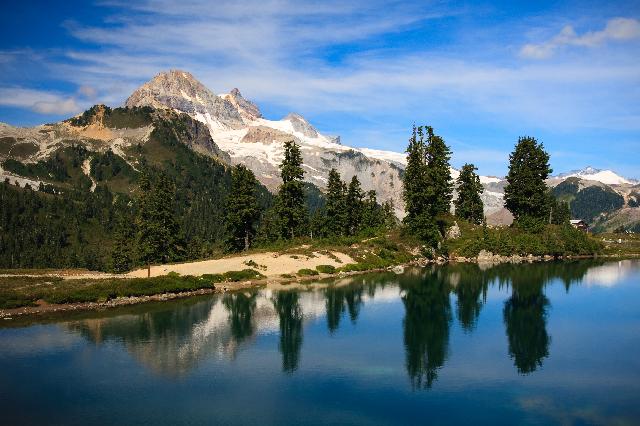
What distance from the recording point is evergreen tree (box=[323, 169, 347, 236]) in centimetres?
12050

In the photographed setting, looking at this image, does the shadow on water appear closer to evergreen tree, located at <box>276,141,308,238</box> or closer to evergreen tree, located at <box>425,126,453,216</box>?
evergreen tree, located at <box>276,141,308,238</box>

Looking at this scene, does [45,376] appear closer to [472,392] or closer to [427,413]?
[427,413]

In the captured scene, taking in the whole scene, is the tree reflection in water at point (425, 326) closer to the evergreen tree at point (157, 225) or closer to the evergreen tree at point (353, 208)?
the evergreen tree at point (353, 208)

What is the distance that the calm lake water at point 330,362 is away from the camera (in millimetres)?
32031

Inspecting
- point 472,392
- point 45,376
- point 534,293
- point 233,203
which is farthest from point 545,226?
point 45,376

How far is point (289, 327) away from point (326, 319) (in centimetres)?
546

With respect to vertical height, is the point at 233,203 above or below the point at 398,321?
above

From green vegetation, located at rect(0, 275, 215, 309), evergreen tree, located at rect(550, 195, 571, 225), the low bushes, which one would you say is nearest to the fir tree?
the low bushes

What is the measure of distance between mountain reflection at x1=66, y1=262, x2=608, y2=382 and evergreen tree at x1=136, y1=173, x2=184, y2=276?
27.8 metres

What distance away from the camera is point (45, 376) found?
38.0m

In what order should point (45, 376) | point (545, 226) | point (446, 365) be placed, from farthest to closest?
point (545, 226) → point (446, 365) → point (45, 376)

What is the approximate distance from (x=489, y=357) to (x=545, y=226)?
87998mm

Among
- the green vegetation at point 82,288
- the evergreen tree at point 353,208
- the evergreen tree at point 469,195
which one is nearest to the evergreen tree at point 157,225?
the green vegetation at point 82,288

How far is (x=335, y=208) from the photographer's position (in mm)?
120938
